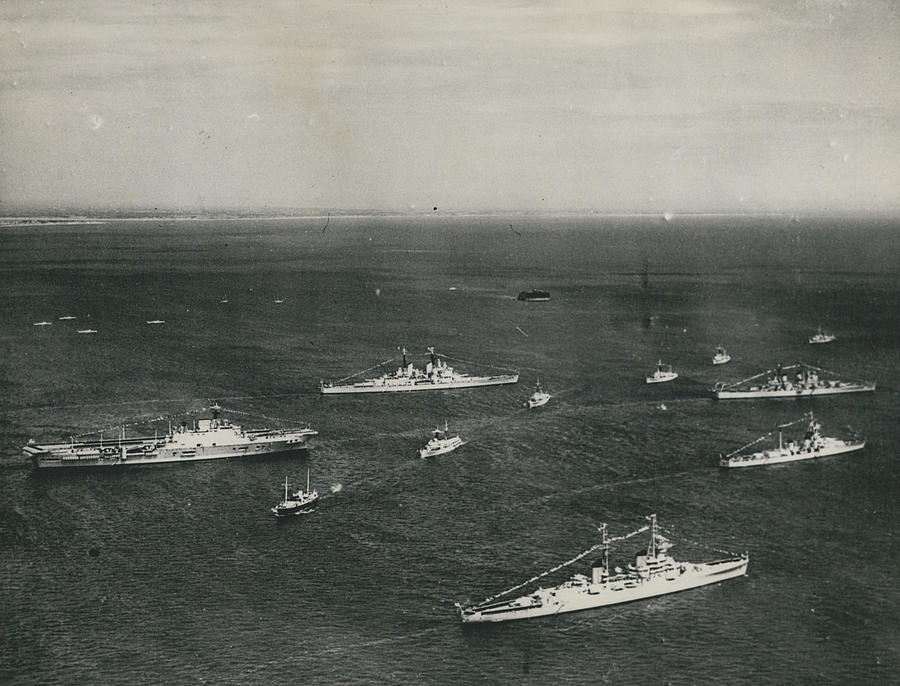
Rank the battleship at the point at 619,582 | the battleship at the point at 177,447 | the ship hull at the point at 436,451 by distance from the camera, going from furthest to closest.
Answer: the ship hull at the point at 436,451 < the battleship at the point at 177,447 < the battleship at the point at 619,582

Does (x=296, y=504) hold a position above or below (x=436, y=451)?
below

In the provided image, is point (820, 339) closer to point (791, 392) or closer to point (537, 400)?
point (791, 392)

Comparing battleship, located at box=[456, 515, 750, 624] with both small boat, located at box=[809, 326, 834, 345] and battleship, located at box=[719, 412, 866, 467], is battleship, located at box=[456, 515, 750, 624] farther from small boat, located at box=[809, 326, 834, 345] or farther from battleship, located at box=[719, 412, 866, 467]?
small boat, located at box=[809, 326, 834, 345]

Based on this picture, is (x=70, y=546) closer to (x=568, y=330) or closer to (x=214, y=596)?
(x=214, y=596)

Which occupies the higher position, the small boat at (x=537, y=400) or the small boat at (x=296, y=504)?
the small boat at (x=537, y=400)

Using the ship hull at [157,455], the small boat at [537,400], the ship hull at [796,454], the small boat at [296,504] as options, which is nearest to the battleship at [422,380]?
the small boat at [537,400]

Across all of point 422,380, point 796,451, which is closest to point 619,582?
point 796,451

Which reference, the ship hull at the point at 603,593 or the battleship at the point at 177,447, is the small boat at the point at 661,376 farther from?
the ship hull at the point at 603,593
